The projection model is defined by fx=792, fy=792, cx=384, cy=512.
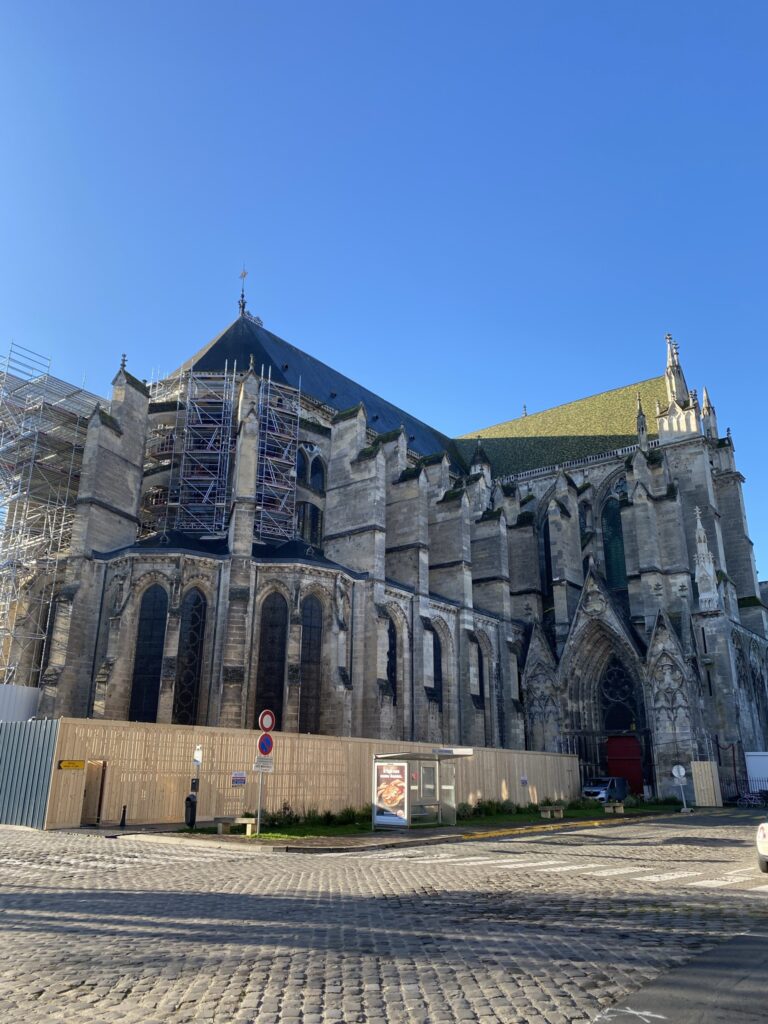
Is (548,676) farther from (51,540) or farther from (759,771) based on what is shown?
(51,540)

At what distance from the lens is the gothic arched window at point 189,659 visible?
24.0 m

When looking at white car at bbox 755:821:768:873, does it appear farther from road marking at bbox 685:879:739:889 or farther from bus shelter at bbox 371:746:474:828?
bus shelter at bbox 371:746:474:828

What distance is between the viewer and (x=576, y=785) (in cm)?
2805

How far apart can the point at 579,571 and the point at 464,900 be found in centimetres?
3021

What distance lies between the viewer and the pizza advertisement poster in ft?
57.1

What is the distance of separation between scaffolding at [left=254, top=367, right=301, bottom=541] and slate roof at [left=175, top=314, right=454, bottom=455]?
1774 mm

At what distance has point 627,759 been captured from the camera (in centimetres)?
3272

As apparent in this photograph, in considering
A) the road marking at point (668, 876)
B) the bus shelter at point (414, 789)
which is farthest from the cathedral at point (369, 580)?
the road marking at point (668, 876)

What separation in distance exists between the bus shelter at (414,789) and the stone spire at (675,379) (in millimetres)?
25308

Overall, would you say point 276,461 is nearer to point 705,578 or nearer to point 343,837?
point 343,837

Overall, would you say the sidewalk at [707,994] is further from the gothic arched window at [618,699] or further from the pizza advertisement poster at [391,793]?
the gothic arched window at [618,699]

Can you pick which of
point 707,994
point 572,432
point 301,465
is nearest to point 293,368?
point 301,465

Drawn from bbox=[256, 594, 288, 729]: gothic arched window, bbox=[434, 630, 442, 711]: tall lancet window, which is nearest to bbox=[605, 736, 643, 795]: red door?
bbox=[434, 630, 442, 711]: tall lancet window

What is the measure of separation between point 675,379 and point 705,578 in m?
11.9
